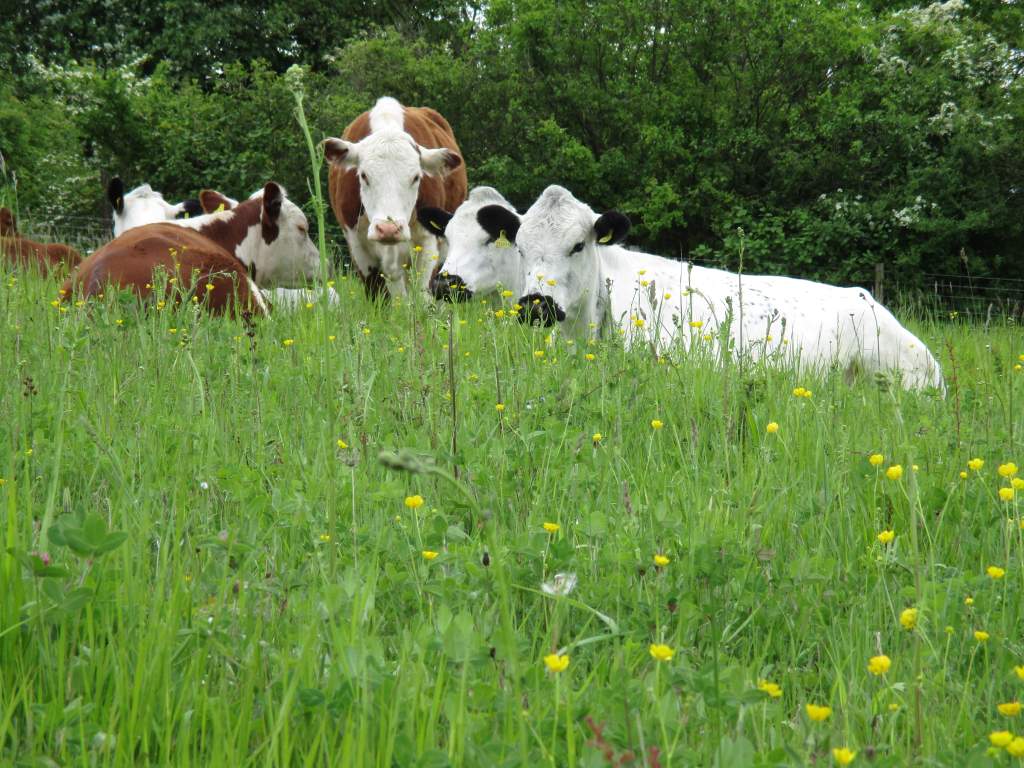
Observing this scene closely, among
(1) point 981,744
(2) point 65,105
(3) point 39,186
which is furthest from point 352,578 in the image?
(2) point 65,105

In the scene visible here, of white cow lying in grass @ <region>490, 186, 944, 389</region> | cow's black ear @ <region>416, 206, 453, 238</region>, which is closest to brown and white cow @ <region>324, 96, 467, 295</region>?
cow's black ear @ <region>416, 206, 453, 238</region>

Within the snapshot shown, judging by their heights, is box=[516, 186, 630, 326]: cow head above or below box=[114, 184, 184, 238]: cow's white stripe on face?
below

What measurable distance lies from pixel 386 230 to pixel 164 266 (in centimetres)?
264

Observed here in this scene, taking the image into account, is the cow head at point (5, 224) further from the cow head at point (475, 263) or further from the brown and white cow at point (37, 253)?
the cow head at point (475, 263)

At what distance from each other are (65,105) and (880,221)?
15.1 metres

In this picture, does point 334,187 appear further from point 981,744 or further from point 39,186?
point 39,186

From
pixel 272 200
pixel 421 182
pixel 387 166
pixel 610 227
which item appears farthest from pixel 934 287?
pixel 610 227

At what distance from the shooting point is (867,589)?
2.46 metres

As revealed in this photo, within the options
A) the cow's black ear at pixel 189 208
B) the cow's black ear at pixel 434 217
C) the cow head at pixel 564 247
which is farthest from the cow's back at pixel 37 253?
the cow head at pixel 564 247

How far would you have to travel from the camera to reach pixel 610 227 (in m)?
6.55

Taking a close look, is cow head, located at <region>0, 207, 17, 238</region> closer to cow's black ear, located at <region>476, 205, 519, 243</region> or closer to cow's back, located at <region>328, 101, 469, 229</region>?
cow's back, located at <region>328, 101, 469, 229</region>

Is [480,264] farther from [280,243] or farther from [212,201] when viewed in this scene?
[212,201]

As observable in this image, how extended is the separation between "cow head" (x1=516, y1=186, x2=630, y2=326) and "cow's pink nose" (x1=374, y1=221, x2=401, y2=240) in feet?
7.16

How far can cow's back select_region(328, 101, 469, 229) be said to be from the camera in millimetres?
9672
